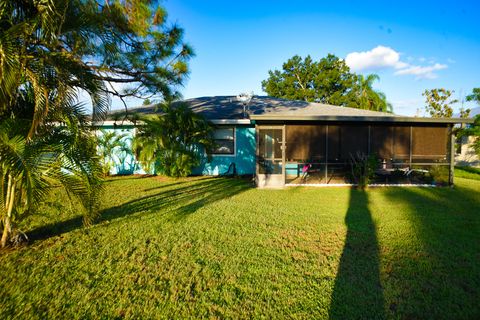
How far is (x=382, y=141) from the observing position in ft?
32.3

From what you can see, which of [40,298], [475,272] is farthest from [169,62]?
[475,272]

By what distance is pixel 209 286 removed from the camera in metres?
3.02

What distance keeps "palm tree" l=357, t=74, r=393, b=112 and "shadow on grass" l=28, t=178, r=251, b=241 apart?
18.5m

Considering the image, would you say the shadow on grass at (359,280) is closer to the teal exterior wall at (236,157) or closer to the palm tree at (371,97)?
the teal exterior wall at (236,157)

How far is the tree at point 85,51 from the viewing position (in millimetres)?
3141

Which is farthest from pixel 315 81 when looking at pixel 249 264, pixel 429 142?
pixel 249 264

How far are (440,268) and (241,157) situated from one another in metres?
9.48

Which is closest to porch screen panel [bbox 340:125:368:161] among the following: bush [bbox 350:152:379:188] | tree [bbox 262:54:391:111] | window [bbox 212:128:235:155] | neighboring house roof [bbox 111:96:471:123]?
bush [bbox 350:152:379:188]

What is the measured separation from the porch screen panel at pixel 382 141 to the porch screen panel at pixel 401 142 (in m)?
0.16

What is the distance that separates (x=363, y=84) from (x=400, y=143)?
17.5 metres

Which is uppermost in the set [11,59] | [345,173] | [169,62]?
[169,62]

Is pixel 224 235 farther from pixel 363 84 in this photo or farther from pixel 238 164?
pixel 363 84

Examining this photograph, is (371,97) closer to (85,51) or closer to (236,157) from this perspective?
(236,157)

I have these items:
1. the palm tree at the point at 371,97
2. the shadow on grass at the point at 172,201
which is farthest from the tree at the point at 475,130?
the shadow on grass at the point at 172,201
